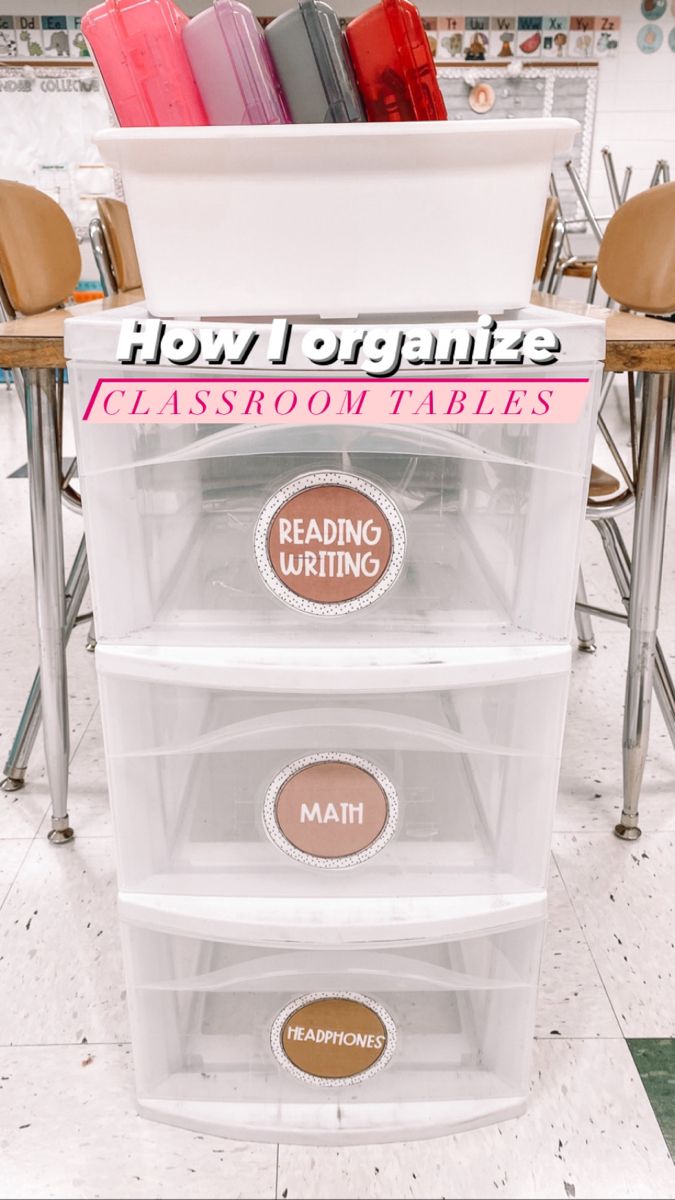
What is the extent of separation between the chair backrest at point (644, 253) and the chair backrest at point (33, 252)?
80cm

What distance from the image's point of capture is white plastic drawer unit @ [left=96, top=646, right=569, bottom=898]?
78cm

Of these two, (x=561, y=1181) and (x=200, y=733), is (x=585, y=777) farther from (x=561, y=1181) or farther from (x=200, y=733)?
(x=200, y=733)

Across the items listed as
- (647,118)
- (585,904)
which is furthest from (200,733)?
(647,118)

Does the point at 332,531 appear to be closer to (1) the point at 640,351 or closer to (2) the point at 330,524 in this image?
(2) the point at 330,524

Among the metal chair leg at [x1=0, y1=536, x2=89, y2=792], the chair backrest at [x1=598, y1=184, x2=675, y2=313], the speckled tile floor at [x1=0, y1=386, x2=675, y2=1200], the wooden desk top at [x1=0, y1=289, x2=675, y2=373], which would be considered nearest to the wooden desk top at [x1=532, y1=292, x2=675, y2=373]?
the wooden desk top at [x1=0, y1=289, x2=675, y2=373]

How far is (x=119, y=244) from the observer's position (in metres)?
1.82

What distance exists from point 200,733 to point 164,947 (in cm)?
24

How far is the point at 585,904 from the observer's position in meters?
1.21

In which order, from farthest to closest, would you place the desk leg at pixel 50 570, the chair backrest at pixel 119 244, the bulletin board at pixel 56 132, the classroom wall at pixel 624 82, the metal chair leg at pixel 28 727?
1. the bulletin board at pixel 56 132
2. the classroom wall at pixel 624 82
3. the chair backrest at pixel 119 244
4. the metal chair leg at pixel 28 727
5. the desk leg at pixel 50 570

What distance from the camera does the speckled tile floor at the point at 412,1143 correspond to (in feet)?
2.75

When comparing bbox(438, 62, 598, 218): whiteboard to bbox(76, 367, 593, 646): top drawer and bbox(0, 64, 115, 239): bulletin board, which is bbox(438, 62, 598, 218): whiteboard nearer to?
bbox(0, 64, 115, 239): bulletin board

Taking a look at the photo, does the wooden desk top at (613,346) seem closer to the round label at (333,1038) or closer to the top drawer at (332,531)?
the top drawer at (332,531)

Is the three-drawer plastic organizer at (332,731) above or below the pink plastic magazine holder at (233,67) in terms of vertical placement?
below

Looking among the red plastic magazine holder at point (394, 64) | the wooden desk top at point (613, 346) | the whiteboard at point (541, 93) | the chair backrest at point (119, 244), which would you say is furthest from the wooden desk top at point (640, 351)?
the whiteboard at point (541, 93)
